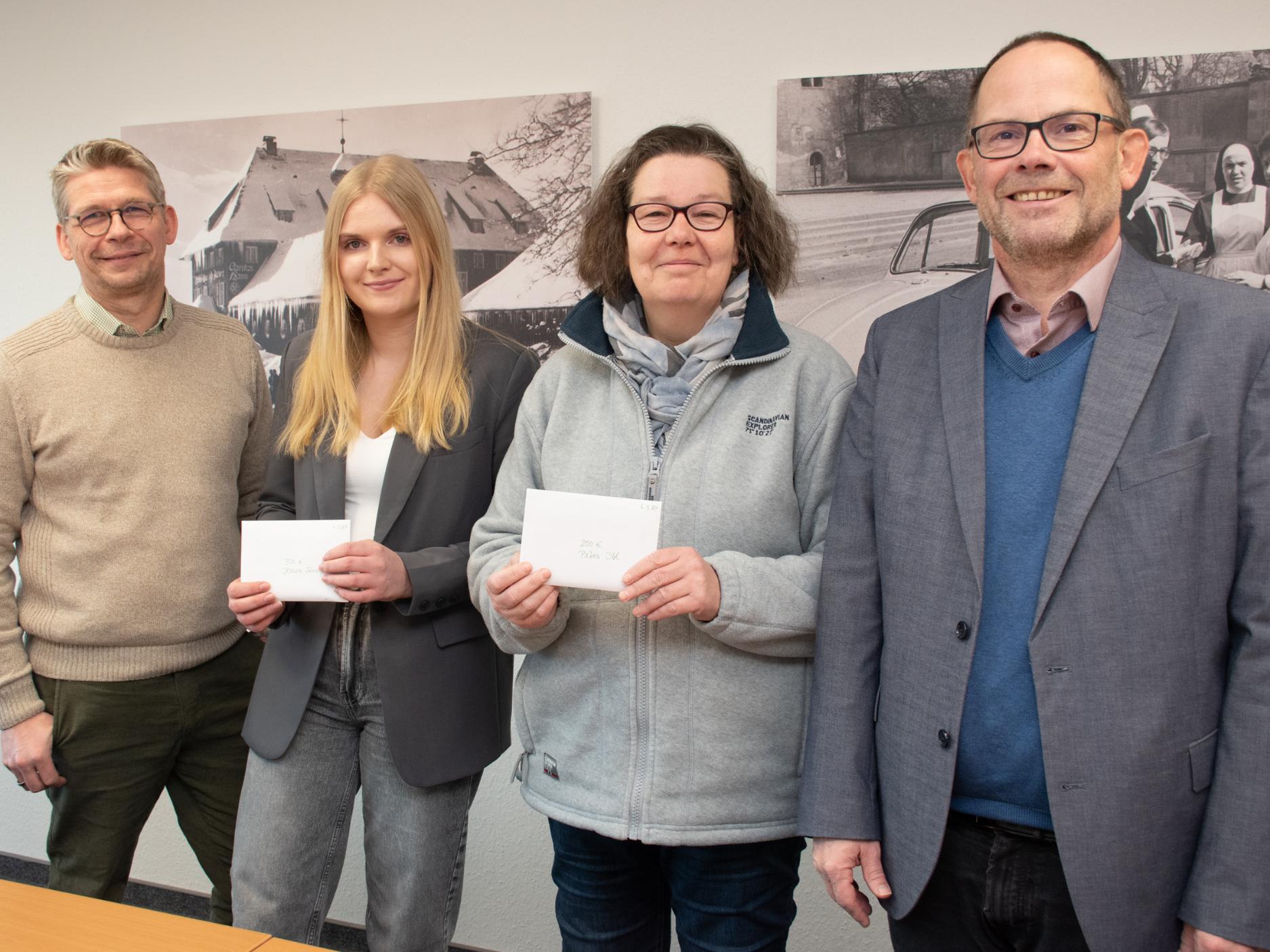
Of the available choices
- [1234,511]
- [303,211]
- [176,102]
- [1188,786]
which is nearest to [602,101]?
[303,211]

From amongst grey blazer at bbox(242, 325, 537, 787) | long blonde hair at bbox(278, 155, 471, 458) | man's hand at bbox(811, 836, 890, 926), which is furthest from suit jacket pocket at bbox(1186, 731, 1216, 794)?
long blonde hair at bbox(278, 155, 471, 458)

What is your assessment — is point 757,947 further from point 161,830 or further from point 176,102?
point 176,102

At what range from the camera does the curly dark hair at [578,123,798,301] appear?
1.61 m

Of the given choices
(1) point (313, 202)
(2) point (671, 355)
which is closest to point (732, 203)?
(2) point (671, 355)

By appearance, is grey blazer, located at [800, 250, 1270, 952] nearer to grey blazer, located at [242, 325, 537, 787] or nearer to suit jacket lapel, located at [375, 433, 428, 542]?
grey blazer, located at [242, 325, 537, 787]

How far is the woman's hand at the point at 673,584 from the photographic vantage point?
1.38 m

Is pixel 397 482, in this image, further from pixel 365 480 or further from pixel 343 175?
pixel 343 175

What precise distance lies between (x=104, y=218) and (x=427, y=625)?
115 centimetres

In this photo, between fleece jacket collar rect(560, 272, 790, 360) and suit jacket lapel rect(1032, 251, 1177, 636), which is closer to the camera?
suit jacket lapel rect(1032, 251, 1177, 636)

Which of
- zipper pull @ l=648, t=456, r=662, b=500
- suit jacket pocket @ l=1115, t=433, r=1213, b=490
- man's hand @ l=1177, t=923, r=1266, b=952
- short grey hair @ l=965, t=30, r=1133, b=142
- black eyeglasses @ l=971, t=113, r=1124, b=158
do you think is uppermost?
short grey hair @ l=965, t=30, r=1133, b=142

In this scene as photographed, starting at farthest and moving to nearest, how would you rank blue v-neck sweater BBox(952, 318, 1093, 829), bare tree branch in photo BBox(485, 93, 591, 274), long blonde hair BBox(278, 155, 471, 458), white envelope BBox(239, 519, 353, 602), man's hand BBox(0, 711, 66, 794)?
bare tree branch in photo BBox(485, 93, 591, 274) < man's hand BBox(0, 711, 66, 794) < long blonde hair BBox(278, 155, 471, 458) < white envelope BBox(239, 519, 353, 602) < blue v-neck sweater BBox(952, 318, 1093, 829)

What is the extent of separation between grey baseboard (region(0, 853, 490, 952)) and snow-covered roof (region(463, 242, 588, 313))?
2.03m

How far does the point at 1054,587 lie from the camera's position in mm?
1226

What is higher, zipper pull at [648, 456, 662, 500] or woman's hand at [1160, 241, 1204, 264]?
woman's hand at [1160, 241, 1204, 264]
